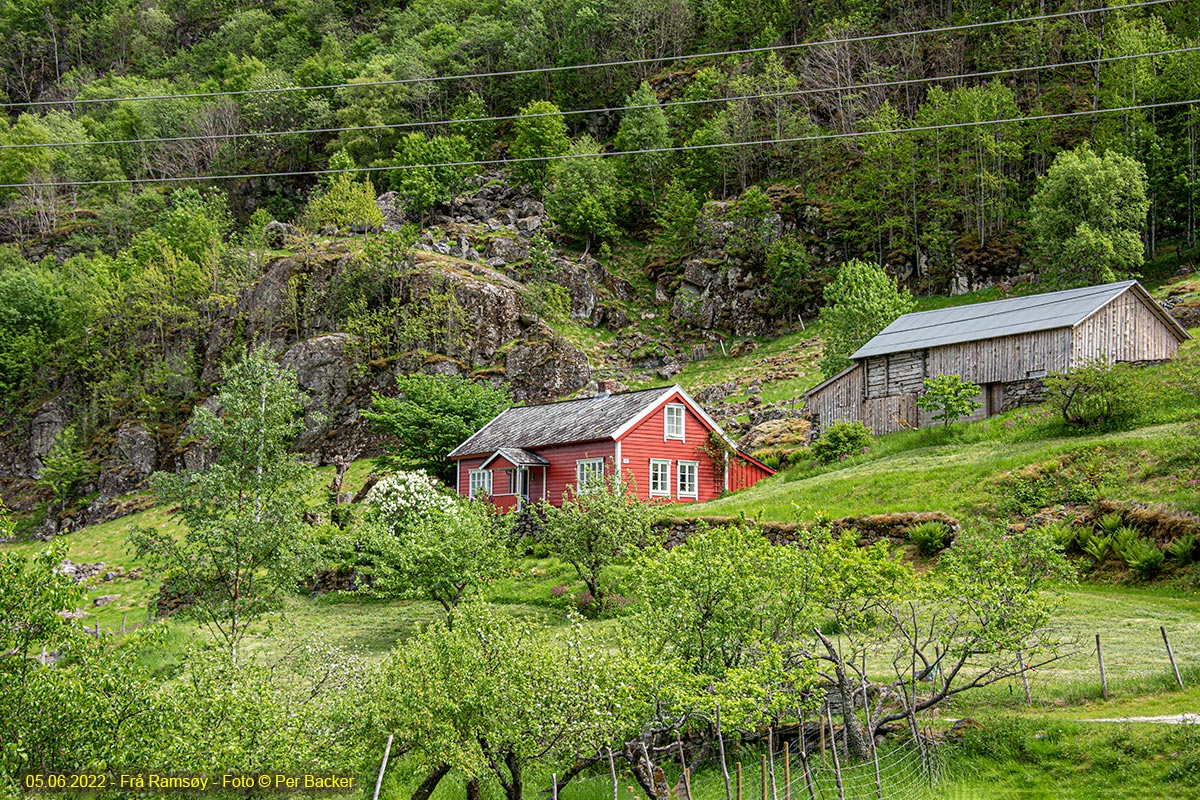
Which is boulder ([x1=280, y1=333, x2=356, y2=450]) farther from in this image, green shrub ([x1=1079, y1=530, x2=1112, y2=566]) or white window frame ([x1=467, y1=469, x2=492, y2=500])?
green shrub ([x1=1079, y1=530, x2=1112, y2=566])

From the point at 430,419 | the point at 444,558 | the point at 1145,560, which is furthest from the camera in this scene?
the point at 430,419

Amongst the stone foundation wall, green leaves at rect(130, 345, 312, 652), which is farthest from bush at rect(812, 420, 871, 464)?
green leaves at rect(130, 345, 312, 652)

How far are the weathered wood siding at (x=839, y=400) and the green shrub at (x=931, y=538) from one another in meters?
15.8

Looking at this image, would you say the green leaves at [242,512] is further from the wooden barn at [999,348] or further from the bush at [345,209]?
the bush at [345,209]

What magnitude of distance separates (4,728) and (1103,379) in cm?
3123

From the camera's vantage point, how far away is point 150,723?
10.6 m

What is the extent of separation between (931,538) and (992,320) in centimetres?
1738

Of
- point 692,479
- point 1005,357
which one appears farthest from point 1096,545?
point 692,479

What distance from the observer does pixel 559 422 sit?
4312 cm

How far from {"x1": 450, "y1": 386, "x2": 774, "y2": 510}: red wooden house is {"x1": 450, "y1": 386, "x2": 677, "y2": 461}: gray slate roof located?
71mm

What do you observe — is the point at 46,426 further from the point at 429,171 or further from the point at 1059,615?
the point at 1059,615

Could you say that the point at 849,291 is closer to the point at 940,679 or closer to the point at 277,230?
the point at 940,679

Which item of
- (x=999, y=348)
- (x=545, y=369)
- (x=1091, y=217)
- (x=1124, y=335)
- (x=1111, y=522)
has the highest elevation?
(x=1091, y=217)

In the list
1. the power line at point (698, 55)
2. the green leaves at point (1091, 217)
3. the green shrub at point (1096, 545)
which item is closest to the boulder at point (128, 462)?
the power line at point (698, 55)
